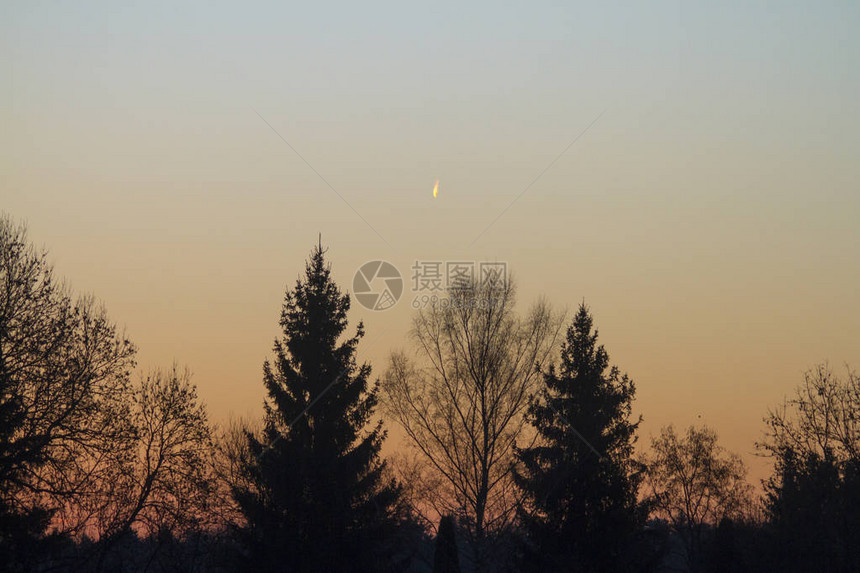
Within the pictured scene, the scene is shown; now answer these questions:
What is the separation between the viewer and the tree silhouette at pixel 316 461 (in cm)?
3028

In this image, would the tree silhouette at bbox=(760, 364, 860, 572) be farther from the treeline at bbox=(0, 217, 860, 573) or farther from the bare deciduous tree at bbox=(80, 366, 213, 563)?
the bare deciduous tree at bbox=(80, 366, 213, 563)

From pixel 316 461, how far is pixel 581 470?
404 inches

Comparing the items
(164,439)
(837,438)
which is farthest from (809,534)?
(164,439)

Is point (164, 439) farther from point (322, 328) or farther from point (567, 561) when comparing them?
point (567, 561)

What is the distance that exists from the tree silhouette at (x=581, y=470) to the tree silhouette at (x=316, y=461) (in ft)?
19.7

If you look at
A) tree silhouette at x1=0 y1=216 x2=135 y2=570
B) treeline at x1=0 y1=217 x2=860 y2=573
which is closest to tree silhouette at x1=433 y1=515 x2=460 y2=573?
treeline at x1=0 y1=217 x2=860 y2=573

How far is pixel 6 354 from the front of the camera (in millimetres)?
24609

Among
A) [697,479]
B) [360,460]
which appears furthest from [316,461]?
[697,479]

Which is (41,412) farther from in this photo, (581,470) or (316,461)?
(581,470)

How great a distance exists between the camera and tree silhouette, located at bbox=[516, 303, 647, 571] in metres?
32.8

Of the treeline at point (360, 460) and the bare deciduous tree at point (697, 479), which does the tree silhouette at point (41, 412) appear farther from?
the bare deciduous tree at point (697, 479)

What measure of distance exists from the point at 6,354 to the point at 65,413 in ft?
7.75

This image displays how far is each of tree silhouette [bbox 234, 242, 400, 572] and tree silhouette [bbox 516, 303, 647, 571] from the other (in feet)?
19.7

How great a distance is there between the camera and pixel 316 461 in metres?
30.8
